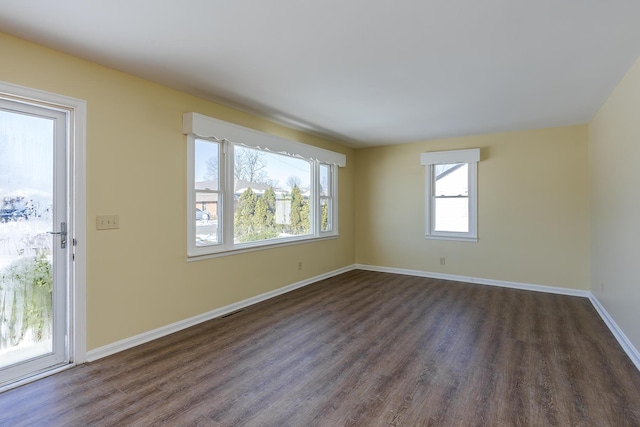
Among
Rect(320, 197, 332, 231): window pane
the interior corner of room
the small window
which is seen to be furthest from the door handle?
the small window

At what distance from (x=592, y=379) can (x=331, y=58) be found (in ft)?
10.4

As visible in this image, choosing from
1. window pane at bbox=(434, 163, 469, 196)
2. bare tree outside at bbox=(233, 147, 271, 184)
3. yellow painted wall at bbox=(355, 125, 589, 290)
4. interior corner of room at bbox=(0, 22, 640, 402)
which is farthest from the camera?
window pane at bbox=(434, 163, 469, 196)

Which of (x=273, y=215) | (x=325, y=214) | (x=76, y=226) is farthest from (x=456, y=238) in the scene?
(x=76, y=226)

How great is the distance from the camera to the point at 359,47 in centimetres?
245

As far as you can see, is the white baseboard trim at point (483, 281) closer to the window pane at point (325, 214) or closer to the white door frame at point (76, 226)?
the window pane at point (325, 214)

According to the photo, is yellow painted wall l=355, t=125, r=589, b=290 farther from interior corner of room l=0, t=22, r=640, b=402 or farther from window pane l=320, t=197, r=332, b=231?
window pane l=320, t=197, r=332, b=231

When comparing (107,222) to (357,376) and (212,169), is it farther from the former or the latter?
(357,376)

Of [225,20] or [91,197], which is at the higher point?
[225,20]

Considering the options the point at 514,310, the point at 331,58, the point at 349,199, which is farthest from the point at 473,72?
the point at 349,199

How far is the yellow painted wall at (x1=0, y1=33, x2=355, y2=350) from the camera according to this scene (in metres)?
2.60

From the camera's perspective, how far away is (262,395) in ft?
7.24

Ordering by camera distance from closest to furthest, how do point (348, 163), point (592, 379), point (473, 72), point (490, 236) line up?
point (592, 379), point (473, 72), point (490, 236), point (348, 163)

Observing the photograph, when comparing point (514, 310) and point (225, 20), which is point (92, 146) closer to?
point (225, 20)

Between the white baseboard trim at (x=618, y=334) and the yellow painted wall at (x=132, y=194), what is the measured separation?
12.8ft
